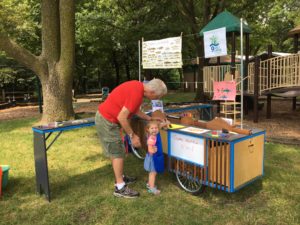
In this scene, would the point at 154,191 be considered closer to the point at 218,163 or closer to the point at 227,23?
the point at 218,163

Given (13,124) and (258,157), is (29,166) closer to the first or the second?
(258,157)

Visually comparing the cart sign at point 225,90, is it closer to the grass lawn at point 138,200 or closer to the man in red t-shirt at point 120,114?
the grass lawn at point 138,200

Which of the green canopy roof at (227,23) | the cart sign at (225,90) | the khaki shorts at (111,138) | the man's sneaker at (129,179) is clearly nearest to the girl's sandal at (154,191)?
the man's sneaker at (129,179)

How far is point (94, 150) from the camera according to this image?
6016mm

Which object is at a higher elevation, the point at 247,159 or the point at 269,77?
the point at 269,77

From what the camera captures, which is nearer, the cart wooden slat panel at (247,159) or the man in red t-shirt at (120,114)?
the cart wooden slat panel at (247,159)

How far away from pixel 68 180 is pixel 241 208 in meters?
2.59

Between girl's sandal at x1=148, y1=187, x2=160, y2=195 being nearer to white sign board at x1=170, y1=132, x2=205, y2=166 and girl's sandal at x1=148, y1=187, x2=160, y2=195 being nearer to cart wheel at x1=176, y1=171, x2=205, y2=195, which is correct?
cart wheel at x1=176, y1=171, x2=205, y2=195

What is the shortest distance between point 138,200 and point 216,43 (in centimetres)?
313

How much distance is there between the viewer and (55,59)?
28.0ft

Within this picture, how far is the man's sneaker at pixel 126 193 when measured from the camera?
3708 mm

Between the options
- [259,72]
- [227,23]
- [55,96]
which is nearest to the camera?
[227,23]

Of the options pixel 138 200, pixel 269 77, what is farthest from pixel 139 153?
pixel 269 77

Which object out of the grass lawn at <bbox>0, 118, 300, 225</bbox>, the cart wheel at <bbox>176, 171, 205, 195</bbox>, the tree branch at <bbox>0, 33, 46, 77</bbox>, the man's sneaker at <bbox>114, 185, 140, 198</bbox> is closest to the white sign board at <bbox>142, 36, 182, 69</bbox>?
the grass lawn at <bbox>0, 118, 300, 225</bbox>
